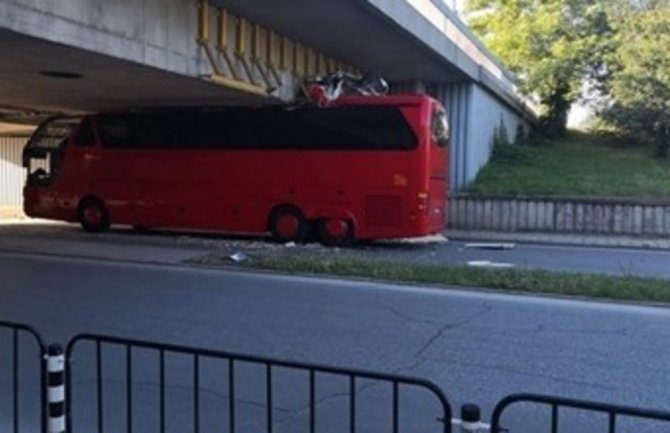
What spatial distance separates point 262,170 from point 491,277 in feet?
27.1

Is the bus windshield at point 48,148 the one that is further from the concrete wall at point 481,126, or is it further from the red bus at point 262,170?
the concrete wall at point 481,126

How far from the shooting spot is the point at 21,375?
6.77 m

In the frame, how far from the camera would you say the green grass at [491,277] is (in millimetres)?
10750

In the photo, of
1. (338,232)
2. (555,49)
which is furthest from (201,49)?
(555,49)

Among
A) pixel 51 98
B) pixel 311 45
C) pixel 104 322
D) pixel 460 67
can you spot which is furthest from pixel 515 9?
pixel 104 322

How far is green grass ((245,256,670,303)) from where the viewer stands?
10.8 meters

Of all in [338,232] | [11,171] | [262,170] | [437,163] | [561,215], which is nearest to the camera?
[437,163]

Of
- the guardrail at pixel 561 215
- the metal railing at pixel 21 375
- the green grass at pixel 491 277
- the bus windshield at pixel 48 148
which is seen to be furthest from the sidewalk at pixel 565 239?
the metal railing at pixel 21 375

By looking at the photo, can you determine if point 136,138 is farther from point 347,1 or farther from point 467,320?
point 467,320

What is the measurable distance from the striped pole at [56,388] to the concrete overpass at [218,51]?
657 centimetres

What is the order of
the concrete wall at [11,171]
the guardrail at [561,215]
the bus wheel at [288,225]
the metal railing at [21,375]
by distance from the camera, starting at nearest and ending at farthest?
the metal railing at [21,375]
the bus wheel at [288,225]
the guardrail at [561,215]
the concrete wall at [11,171]

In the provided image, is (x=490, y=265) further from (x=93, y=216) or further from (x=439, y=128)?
(x=93, y=216)

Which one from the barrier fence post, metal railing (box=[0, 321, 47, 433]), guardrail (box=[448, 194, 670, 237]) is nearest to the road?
guardrail (box=[448, 194, 670, 237])

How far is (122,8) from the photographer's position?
455 inches
